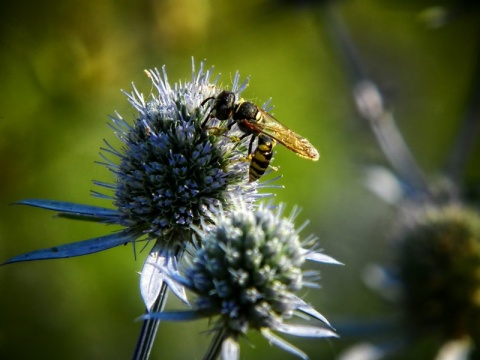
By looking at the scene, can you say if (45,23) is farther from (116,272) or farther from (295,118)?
(295,118)

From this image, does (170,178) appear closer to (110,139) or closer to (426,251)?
(110,139)

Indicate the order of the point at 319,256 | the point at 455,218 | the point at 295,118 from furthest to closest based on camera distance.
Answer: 1. the point at 295,118
2. the point at 455,218
3. the point at 319,256

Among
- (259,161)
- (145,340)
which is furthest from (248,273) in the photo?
(259,161)

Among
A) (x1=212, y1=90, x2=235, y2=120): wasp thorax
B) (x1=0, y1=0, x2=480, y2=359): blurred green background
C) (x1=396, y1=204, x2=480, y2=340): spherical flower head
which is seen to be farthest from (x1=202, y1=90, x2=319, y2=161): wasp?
(x1=396, y1=204, x2=480, y2=340): spherical flower head

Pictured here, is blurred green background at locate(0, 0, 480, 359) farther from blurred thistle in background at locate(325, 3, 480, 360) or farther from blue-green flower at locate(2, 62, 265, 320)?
blue-green flower at locate(2, 62, 265, 320)

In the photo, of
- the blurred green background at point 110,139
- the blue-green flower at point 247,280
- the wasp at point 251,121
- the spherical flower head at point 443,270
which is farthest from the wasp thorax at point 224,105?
the spherical flower head at point 443,270

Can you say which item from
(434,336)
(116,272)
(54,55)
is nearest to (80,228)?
(116,272)

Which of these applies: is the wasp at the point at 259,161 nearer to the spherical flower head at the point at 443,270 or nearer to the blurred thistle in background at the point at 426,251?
the blurred thistle in background at the point at 426,251
